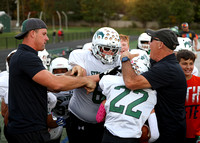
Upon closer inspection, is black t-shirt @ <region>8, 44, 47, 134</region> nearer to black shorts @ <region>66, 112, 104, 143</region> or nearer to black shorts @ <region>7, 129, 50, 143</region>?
black shorts @ <region>7, 129, 50, 143</region>

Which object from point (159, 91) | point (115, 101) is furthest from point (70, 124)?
point (159, 91)

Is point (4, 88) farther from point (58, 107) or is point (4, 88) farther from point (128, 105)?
point (128, 105)

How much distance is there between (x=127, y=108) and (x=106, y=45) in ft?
3.16

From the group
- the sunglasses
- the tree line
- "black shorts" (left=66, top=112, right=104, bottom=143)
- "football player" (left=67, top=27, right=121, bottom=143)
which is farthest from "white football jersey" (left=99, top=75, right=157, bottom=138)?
the tree line

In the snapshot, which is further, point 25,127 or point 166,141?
point 166,141

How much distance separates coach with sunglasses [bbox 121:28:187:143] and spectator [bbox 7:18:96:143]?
785 mm

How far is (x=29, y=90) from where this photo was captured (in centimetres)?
279

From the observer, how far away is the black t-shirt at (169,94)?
2809 millimetres

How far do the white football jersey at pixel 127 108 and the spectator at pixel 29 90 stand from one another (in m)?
0.54

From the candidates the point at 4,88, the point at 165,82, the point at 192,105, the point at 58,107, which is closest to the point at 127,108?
the point at 165,82

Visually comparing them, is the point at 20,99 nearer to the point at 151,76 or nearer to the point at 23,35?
the point at 23,35

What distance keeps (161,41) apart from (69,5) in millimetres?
91394

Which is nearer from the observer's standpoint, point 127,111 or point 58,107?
point 127,111

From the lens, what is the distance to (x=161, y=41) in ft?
9.57
